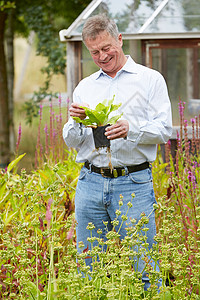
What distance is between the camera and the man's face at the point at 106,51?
2.58 meters

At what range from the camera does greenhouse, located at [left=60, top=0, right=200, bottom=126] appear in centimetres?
581

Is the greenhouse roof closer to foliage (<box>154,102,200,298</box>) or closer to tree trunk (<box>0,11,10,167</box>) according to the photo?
foliage (<box>154,102,200,298</box>)

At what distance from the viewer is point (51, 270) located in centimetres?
182

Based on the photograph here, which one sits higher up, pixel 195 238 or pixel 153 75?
pixel 153 75

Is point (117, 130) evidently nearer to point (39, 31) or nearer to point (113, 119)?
point (113, 119)

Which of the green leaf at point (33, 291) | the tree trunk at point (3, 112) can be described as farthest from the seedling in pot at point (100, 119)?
the tree trunk at point (3, 112)

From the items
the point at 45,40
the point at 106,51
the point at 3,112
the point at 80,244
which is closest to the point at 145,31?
the point at 106,51

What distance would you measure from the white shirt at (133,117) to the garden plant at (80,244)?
0.26 m

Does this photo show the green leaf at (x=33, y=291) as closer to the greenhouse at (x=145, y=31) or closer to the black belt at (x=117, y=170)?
the black belt at (x=117, y=170)

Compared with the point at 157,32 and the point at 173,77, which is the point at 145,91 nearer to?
the point at 157,32

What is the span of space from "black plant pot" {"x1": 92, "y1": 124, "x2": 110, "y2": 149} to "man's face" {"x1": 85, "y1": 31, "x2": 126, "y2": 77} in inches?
15.4

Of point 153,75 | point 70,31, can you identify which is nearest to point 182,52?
point 70,31

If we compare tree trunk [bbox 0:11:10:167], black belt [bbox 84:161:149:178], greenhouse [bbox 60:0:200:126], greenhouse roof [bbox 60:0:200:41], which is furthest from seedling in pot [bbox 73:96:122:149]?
tree trunk [bbox 0:11:10:167]

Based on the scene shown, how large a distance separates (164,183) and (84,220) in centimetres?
147
